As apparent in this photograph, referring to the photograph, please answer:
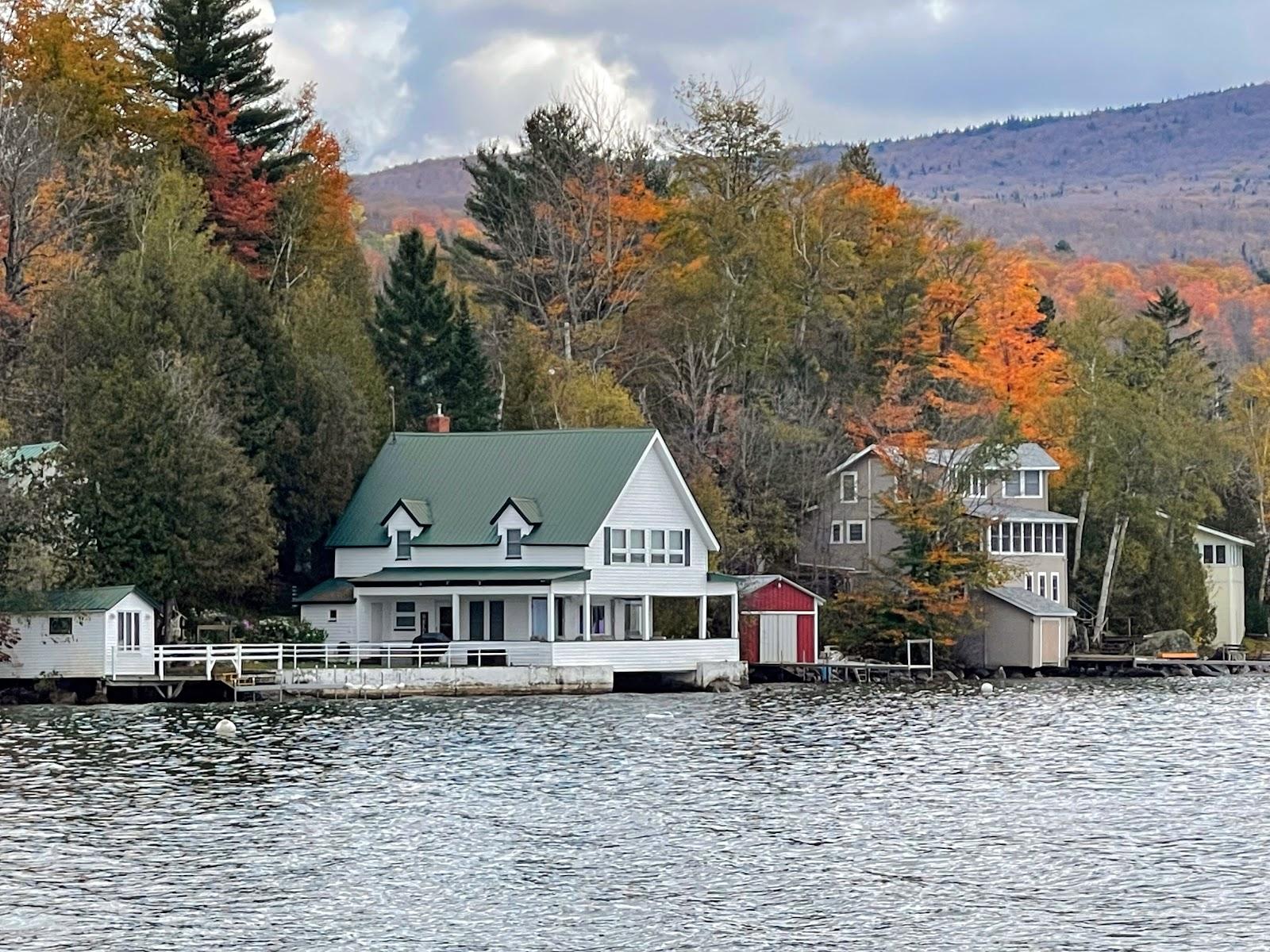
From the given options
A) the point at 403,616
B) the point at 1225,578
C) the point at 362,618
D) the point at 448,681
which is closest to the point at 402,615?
the point at 403,616

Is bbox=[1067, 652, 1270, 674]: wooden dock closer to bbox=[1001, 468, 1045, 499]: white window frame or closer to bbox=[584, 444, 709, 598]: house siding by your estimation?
bbox=[1001, 468, 1045, 499]: white window frame

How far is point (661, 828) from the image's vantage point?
116 ft

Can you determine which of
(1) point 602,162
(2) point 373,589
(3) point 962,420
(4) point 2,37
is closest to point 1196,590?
(3) point 962,420

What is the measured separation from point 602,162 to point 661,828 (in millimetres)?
67666

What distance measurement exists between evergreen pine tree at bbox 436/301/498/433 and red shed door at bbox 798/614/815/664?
16.0 m

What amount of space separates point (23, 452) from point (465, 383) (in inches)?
858

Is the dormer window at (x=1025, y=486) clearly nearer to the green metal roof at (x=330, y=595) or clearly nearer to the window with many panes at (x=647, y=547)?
the window with many panes at (x=647, y=547)

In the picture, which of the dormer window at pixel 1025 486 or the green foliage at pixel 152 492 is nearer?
the green foliage at pixel 152 492

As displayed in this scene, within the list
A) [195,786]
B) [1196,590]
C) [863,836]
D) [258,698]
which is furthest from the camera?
[1196,590]

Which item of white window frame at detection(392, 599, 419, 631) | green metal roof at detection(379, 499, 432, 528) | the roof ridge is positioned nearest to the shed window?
white window frame at detection(392, 599, 419, 631)

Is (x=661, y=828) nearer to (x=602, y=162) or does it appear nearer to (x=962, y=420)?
(x=962, y=420)

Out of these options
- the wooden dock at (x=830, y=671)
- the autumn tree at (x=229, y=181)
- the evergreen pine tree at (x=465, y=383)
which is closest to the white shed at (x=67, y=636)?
the wooden dock at (x=830, y=671)

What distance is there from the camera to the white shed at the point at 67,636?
59344mm

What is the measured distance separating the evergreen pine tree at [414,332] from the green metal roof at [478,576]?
15373 mm
